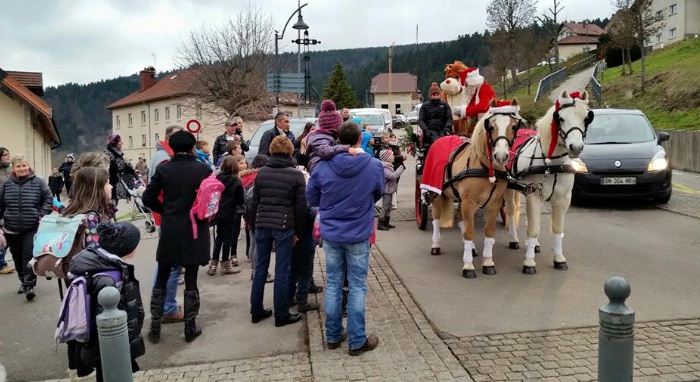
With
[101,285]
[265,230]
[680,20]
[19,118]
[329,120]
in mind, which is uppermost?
[680,20]

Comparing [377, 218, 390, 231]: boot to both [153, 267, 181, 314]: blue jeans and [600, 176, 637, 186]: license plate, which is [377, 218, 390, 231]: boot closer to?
[600, 176, 637, 186]: license plate

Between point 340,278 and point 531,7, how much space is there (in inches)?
2107

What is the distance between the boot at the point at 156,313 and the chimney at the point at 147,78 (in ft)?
233

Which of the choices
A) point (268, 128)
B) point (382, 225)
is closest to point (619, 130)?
point (382, 225)

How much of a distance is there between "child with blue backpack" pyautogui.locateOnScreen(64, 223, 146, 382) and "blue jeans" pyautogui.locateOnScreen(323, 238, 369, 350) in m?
1.63

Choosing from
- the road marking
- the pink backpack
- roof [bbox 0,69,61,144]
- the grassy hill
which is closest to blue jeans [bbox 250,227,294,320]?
the pink backpack

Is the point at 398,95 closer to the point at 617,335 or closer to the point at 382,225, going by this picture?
the point at 382,225

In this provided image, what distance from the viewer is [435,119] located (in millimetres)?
9469

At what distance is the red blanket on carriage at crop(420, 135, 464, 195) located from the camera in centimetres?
792

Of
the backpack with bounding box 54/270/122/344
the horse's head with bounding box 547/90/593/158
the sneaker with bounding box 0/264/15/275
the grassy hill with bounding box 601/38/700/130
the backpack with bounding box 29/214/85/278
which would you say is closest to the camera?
the backpack with bounding box 54/270/122/344

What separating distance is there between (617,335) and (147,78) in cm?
7518

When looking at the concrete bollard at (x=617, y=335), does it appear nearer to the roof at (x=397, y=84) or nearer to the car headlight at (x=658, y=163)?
the car headlight at (x=658, y=163)

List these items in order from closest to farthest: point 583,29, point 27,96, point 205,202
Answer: point 205,202 → point 27,96 → point 583,29

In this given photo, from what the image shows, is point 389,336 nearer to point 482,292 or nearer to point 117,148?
point 482,292
